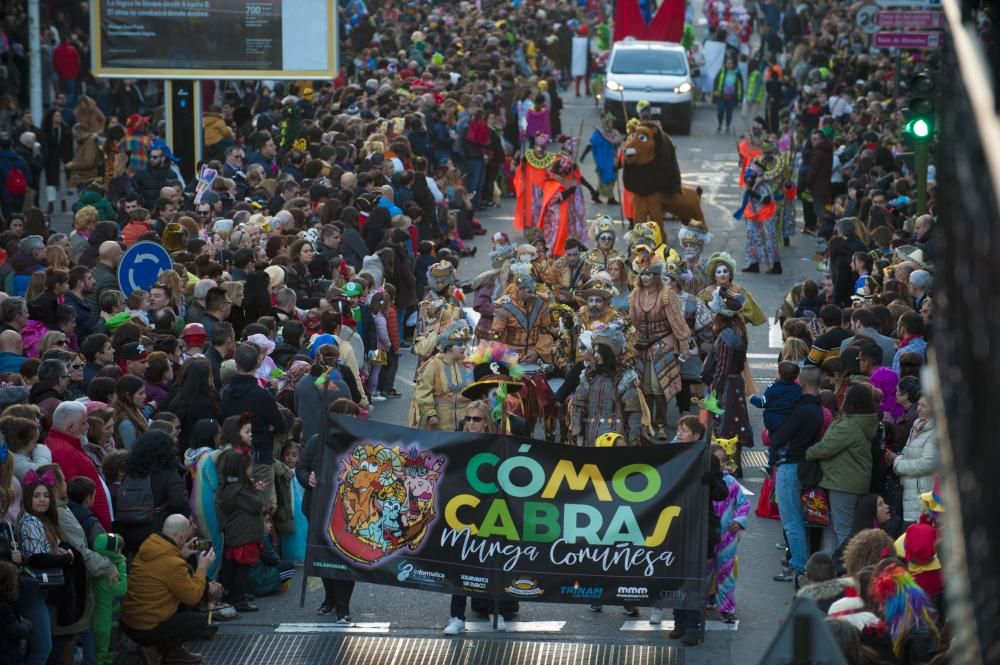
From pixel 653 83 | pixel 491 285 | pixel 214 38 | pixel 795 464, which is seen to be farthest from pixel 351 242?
pixel 653 83

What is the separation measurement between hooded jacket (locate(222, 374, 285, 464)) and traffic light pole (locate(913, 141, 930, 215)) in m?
7.84

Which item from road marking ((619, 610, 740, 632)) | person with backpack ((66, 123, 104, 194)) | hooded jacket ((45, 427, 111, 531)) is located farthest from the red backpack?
road marking ((619, 610, 740, 632))

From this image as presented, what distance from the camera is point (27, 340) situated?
12.2m

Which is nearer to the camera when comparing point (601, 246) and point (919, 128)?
point (919, 128)

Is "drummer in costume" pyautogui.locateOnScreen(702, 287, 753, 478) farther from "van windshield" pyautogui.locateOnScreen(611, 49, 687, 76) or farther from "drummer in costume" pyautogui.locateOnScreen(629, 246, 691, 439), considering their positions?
"van windshield" pyautogui.locateOnScreen(611, 49, 687, 76)

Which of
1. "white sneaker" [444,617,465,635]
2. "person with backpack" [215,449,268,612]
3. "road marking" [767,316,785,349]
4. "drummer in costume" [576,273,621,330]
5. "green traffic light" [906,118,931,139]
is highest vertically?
"green traffic light" [906,118,931,139]

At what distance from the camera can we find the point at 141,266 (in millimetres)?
13727

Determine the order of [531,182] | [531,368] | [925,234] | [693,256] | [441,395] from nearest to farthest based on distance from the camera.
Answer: [441,395] < [531,368] < [925,234] < [693,256] < [531,182]

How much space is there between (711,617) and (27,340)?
5327 mm

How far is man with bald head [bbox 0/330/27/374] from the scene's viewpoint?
446 inches

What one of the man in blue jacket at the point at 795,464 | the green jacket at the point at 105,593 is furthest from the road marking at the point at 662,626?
the green jacket at the point at 105,593

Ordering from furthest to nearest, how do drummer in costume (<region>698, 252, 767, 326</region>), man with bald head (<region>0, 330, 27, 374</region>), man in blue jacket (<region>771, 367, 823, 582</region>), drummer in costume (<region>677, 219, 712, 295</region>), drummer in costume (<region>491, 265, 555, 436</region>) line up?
drummer in costume (<region>677, 219, 712, 295</region>) < drummer in costume (<region>698, 252, 767, 326</region>) < drummer in costume (<region>491, 265, 555, 436</region>) < man with bald head (<region>0, 330, 27, 374</region>) < man in blue jacket (<region>771, 367, 823, 582</region>)

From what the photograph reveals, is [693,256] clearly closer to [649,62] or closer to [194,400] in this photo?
[194,400]

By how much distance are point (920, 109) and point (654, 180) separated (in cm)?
568
